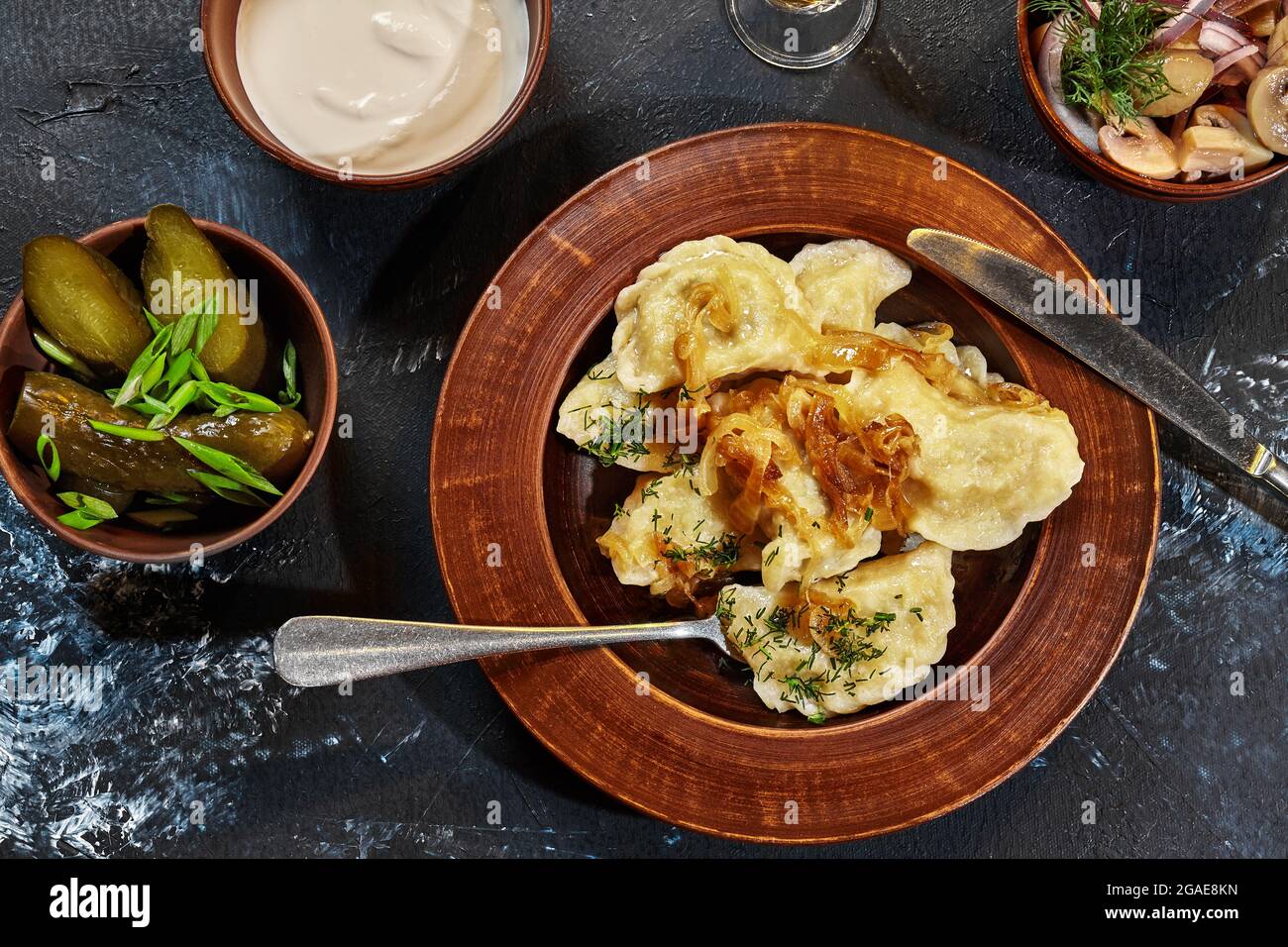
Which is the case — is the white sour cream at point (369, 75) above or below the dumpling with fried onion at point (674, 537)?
above

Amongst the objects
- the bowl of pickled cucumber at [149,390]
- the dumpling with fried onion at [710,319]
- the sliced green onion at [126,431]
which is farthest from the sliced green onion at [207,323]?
the dumpling with fried onion at [710,319]

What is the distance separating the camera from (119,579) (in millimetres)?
3279

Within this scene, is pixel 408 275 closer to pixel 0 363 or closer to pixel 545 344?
pixel 545 344

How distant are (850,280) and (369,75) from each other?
1398mm

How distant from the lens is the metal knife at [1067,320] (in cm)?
282

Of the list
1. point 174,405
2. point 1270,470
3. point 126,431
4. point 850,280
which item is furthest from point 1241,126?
point 126,431

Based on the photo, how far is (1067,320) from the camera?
2.84 metres

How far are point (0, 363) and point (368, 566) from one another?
113 cm

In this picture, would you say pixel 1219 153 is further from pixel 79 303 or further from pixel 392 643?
pixel 79 303

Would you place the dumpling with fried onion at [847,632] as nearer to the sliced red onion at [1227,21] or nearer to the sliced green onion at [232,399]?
the sliced green onion at [232,399]

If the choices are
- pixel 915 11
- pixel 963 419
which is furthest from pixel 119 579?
pixel 915 11

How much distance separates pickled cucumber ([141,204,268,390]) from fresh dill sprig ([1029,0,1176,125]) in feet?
7.81

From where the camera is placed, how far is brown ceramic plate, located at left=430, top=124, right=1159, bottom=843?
2816mm

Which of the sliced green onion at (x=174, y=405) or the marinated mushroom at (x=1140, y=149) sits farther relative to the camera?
the marinated mushroom at (x=1140, y=149)
